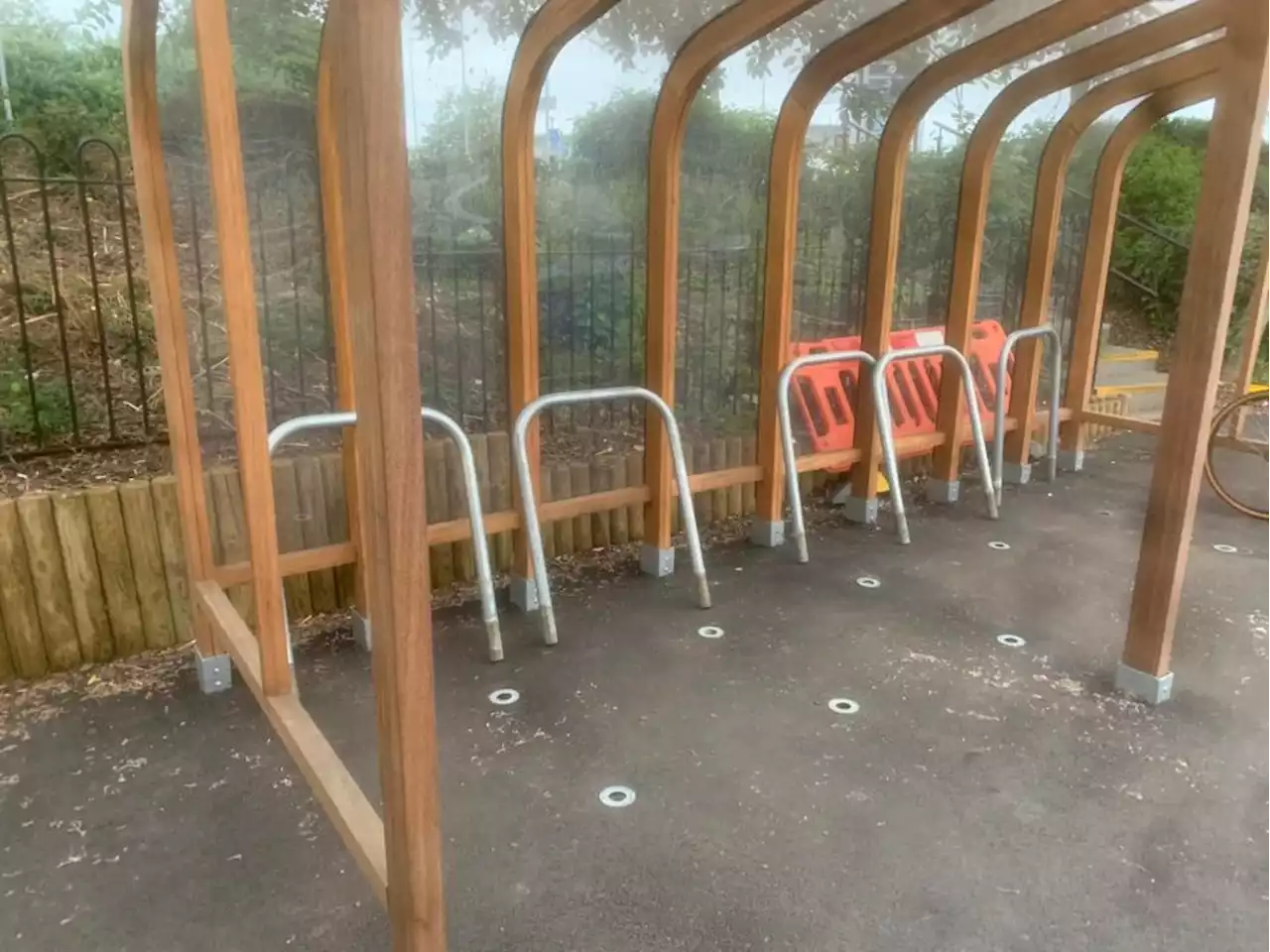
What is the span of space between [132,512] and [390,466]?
2010 millimetres

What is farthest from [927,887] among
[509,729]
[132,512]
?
[132,512]

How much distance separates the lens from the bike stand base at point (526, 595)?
3502mm

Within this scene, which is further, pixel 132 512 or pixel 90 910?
pixel 132 512

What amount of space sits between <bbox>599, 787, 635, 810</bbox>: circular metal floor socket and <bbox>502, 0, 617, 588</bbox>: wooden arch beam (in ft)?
3.93

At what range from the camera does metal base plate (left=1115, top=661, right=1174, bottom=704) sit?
2.83 metres

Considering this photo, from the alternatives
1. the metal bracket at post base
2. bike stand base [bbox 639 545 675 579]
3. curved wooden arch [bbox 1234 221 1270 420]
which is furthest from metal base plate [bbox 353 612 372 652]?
curved wooden arch [bbox 1234 221 1270 420]

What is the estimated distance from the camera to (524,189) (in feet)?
10.6

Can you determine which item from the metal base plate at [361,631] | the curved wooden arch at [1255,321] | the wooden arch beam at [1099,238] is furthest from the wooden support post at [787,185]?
the curved wooden arch at [1255,321]

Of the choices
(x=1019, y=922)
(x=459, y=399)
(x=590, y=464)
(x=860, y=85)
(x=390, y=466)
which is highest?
(x=860, y=85)

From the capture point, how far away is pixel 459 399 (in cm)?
365

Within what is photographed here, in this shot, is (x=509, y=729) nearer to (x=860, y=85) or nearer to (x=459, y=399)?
(x=459, y=399)

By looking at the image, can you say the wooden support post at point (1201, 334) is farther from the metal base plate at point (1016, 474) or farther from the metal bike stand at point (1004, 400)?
the metal base plate at point (1016, 474)

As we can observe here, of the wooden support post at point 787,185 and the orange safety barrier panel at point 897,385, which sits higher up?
the wooden support post at point 787,185

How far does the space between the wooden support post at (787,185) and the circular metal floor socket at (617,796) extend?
1.91 meters
